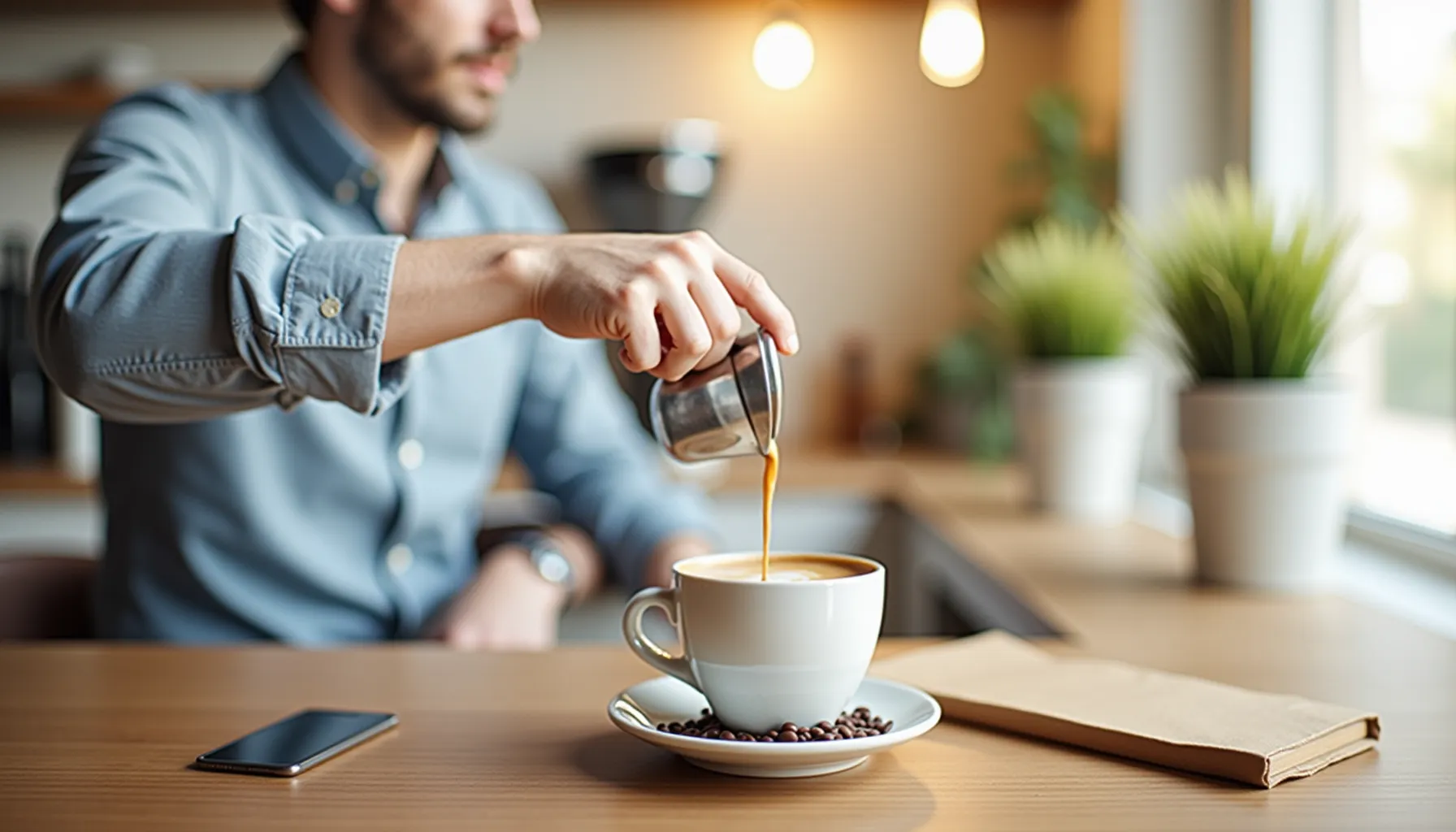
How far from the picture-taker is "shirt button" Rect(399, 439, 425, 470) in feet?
4.99

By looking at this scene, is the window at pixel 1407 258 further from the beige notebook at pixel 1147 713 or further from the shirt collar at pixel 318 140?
the shirt collar at pixel 318 140

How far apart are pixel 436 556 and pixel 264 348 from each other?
31.4 inches

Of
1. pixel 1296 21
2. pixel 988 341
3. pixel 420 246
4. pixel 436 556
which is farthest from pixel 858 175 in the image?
pixel 420 246

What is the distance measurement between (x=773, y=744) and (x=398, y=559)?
956mm

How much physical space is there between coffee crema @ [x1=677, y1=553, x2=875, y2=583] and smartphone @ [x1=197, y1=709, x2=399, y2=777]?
0.22 meters

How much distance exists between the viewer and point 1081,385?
6.06 ft

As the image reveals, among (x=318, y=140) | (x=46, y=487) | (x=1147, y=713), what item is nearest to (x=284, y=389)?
(x=1147, y=713)

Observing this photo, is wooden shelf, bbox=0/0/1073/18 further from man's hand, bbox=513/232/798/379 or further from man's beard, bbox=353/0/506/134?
man's hand, bbox=513/232/798/379

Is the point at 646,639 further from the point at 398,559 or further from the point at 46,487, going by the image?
the point at 46,487

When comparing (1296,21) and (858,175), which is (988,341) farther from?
(1296,21)

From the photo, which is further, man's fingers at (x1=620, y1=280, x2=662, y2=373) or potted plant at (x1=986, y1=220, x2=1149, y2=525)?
potted plant at (x1=986, y1=220, x2=1149, y2=525)

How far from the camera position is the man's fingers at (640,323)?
2.46 ft

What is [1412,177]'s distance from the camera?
1.69m

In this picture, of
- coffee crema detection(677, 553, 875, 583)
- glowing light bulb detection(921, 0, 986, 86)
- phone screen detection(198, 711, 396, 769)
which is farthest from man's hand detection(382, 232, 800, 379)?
glowing light bulb detection(921, 0, 986, 86)
